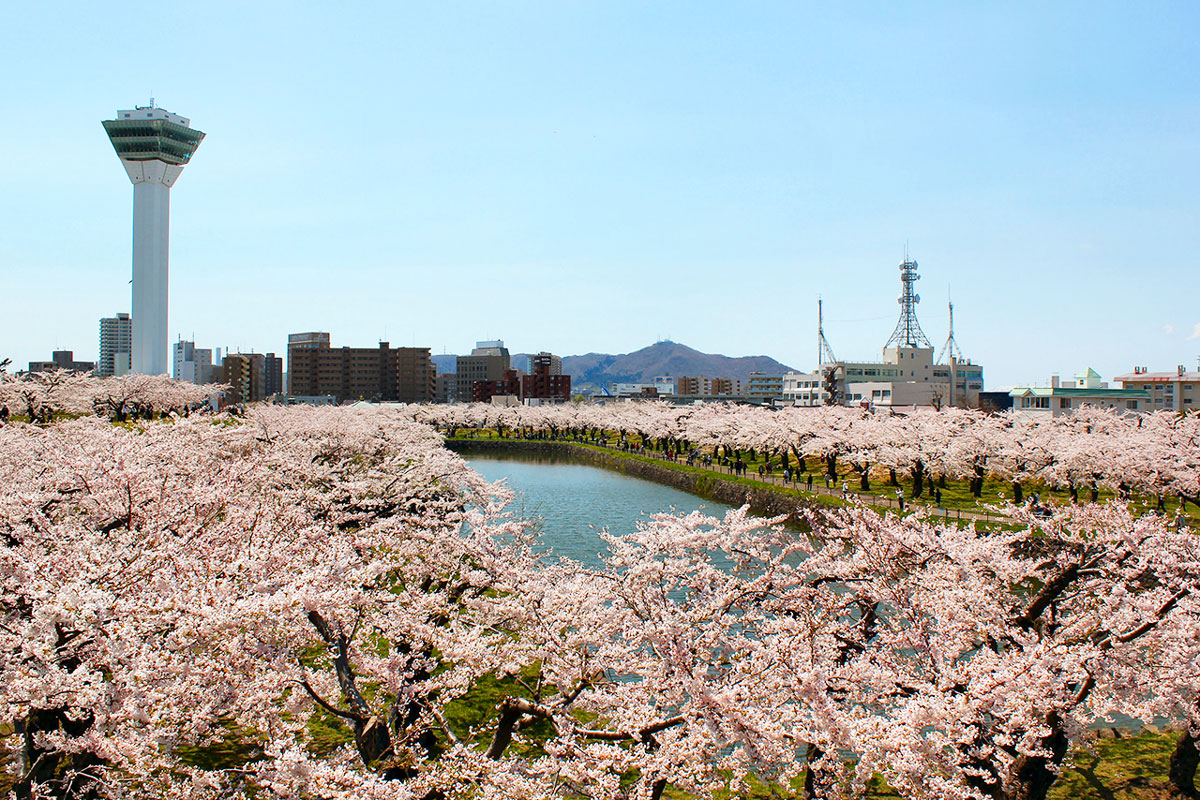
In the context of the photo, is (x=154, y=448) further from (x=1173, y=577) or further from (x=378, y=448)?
(x=1173, y=577)

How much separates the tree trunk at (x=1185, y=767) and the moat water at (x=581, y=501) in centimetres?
1114

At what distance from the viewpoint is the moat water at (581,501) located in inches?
1111

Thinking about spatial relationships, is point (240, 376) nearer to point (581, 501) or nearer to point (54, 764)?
point (581, 501)

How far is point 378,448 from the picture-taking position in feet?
100

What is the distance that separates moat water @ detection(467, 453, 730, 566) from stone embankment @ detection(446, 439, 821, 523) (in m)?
0.90

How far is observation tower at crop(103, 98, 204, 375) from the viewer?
11456cm

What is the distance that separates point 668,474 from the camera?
5238cm

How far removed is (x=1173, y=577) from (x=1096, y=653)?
471cm

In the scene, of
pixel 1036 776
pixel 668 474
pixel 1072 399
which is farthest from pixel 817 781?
pixel 1072 399

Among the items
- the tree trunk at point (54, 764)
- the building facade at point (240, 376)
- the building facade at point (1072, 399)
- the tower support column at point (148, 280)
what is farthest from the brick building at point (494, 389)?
the tree trunk at point (54, 764)

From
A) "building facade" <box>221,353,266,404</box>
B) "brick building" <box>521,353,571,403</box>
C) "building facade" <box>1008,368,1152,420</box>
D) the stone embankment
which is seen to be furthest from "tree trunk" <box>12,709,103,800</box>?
"brick building" <box>521,353,571,403</box>

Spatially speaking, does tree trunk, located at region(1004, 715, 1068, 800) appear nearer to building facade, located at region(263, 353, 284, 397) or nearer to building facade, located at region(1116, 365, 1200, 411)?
building facade, located at region(1116, 365, 1200, 411)

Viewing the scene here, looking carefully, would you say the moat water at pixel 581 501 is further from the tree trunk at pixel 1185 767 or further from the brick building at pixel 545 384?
the brick building at pixel 545 384

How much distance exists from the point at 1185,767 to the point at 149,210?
138 metres
